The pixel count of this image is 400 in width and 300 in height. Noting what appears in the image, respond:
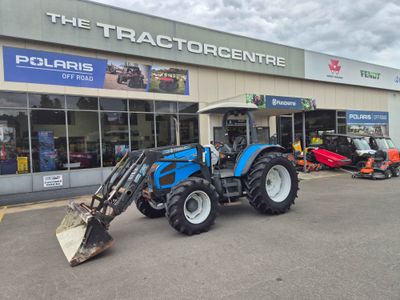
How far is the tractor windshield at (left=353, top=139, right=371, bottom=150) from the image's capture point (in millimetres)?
13420

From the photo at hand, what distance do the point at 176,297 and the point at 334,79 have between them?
1833cm

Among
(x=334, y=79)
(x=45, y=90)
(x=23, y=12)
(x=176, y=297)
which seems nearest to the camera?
(x=176, y=297)

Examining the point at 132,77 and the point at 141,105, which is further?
the point at 141,105

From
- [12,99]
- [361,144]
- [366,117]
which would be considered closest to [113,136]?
[12,99]

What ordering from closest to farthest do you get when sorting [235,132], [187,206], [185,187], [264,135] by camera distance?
[185,187] < [187,206] < [235,132] < [264,135]

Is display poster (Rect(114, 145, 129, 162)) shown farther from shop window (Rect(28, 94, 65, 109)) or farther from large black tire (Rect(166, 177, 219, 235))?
large black tire (Rect(166, 177, 219, 235))

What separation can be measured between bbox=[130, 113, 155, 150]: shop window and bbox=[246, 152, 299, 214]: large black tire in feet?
21.4

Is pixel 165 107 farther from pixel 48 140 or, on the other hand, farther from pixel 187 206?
pixel 187 206

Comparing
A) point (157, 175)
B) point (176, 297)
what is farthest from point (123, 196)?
point (176, 297)

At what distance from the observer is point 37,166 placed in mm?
10023

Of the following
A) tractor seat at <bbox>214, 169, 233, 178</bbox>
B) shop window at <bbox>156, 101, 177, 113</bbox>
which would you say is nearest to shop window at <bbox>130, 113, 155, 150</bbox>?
shop window at <bbox>156, 101, 177, 113</bbox>

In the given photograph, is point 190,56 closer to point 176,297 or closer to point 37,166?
point 37,166

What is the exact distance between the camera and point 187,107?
13.0 meters

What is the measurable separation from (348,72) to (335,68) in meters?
1.46
